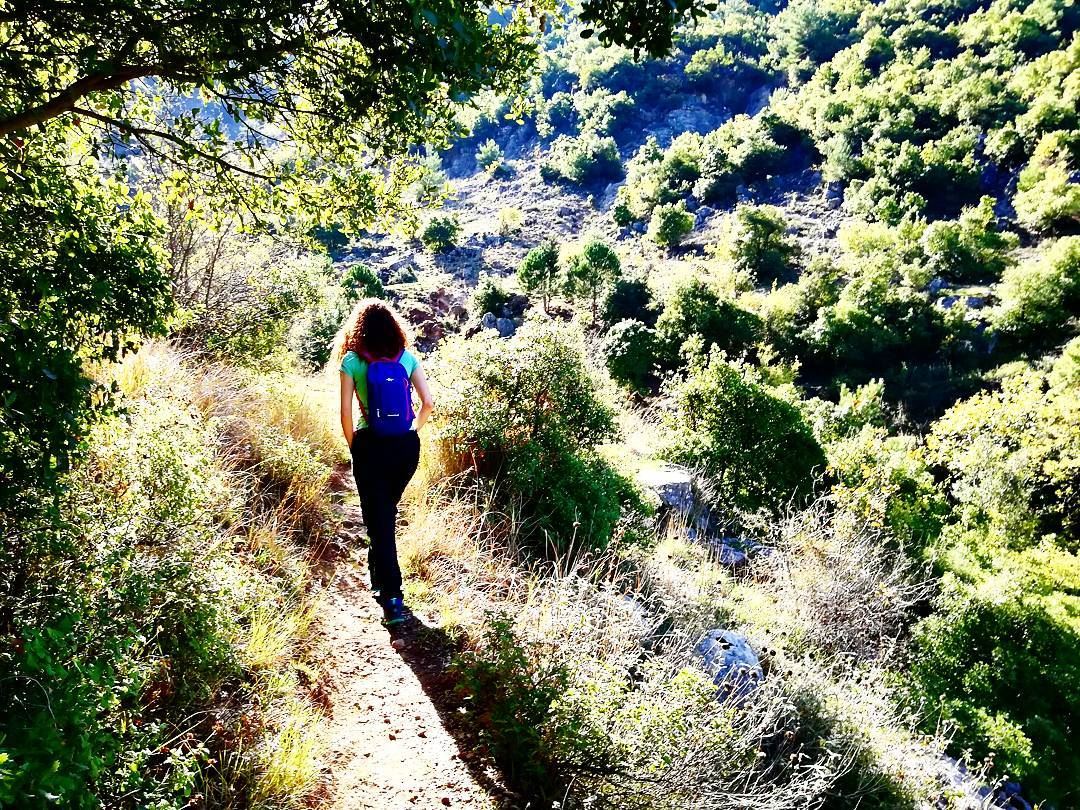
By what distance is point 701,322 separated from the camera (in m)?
27.6

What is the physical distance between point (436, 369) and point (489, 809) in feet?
14.8

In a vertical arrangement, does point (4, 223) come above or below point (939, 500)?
above

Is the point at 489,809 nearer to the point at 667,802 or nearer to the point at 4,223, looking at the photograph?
the point at 667,802

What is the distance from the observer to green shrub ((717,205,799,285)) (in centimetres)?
4038

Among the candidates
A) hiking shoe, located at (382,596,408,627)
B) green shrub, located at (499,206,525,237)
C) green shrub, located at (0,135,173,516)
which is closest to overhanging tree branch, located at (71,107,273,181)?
green shrub, located at (0,135,173,516)

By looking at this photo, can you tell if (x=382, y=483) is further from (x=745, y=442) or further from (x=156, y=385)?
(x=745, y=442)

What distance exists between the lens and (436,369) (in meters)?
6.36

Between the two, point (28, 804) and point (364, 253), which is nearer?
point (28, 804)

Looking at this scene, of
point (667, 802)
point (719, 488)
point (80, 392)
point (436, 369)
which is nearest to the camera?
point (80, 392)

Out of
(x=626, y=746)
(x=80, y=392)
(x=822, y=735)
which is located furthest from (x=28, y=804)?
(x=822, y=735)

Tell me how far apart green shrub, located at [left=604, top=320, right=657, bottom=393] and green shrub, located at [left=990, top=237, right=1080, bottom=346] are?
20.1m

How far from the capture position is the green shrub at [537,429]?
5.02 meters

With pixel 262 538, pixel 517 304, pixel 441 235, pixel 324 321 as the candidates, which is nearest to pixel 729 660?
pixel 262 538

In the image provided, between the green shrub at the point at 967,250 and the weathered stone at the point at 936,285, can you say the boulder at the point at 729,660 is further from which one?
the green shrub at the point at 967,250
